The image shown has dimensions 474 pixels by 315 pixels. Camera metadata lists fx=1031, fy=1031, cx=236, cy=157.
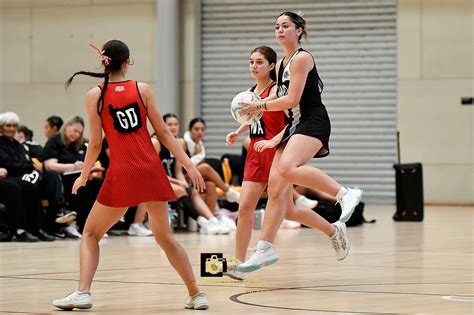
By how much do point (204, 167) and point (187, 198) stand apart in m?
0.56

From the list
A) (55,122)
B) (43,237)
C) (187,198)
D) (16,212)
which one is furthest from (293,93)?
(55,122)

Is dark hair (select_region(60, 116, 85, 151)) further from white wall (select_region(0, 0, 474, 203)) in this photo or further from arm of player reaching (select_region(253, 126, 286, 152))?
white wall (select_region(0, 0, 474, 203))

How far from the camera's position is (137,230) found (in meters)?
13.3

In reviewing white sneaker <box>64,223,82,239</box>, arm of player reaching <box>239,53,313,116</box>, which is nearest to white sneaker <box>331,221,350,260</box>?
arm of player reaching <box>239,53,313,116</box>

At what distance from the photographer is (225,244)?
11555 millimetres

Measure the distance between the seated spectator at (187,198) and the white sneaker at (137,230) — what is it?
1.95ft

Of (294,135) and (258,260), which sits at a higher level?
(294,135)

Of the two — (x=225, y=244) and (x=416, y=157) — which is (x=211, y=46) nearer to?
(x=416, y=157)

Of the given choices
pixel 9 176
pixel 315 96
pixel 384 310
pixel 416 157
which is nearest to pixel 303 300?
pixel 384 310

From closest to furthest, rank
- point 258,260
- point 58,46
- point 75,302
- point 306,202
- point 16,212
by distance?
point 75,302 → point 258,260 → point 16,212 → point 306,202 → point 58,46

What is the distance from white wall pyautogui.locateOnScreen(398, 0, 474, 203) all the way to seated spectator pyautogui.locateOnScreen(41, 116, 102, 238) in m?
8.63

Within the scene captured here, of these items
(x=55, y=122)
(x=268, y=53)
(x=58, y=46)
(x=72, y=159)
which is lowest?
(x=72, y=159)

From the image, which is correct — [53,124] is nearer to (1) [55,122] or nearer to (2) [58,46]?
(1) [55,122]

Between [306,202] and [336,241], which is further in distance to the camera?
[306,202]
